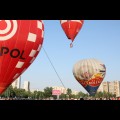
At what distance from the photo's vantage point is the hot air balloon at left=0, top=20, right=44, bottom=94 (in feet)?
36.6

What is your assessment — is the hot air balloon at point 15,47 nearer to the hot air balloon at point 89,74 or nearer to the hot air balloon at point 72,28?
the hot air balloon at point 72,28

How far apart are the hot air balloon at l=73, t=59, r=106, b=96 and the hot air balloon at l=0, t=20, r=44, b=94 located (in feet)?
→ 51.2

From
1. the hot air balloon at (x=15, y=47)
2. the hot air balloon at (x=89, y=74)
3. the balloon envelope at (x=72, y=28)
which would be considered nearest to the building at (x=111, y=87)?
the hot air balloon at (x=89, y=74)

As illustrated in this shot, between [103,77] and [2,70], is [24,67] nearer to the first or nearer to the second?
[2,70]

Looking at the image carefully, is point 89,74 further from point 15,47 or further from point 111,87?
point 111,87

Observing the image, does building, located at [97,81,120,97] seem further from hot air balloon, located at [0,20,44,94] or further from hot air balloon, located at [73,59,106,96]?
hot air balloon, located at [0,20,44,94]

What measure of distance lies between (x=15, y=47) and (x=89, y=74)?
16872 mm

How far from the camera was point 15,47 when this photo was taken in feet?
37.1

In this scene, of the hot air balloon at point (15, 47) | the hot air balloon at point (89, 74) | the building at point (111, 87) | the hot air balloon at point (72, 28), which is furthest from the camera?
the building at point (111, 87)

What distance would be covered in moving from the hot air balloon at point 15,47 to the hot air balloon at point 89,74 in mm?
15617

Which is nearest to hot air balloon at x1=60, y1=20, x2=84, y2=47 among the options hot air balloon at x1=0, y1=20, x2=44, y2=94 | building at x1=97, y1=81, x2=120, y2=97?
hot air balloon at x1=0, y1=20, x2=44, y2=94

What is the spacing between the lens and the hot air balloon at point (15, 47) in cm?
1115
